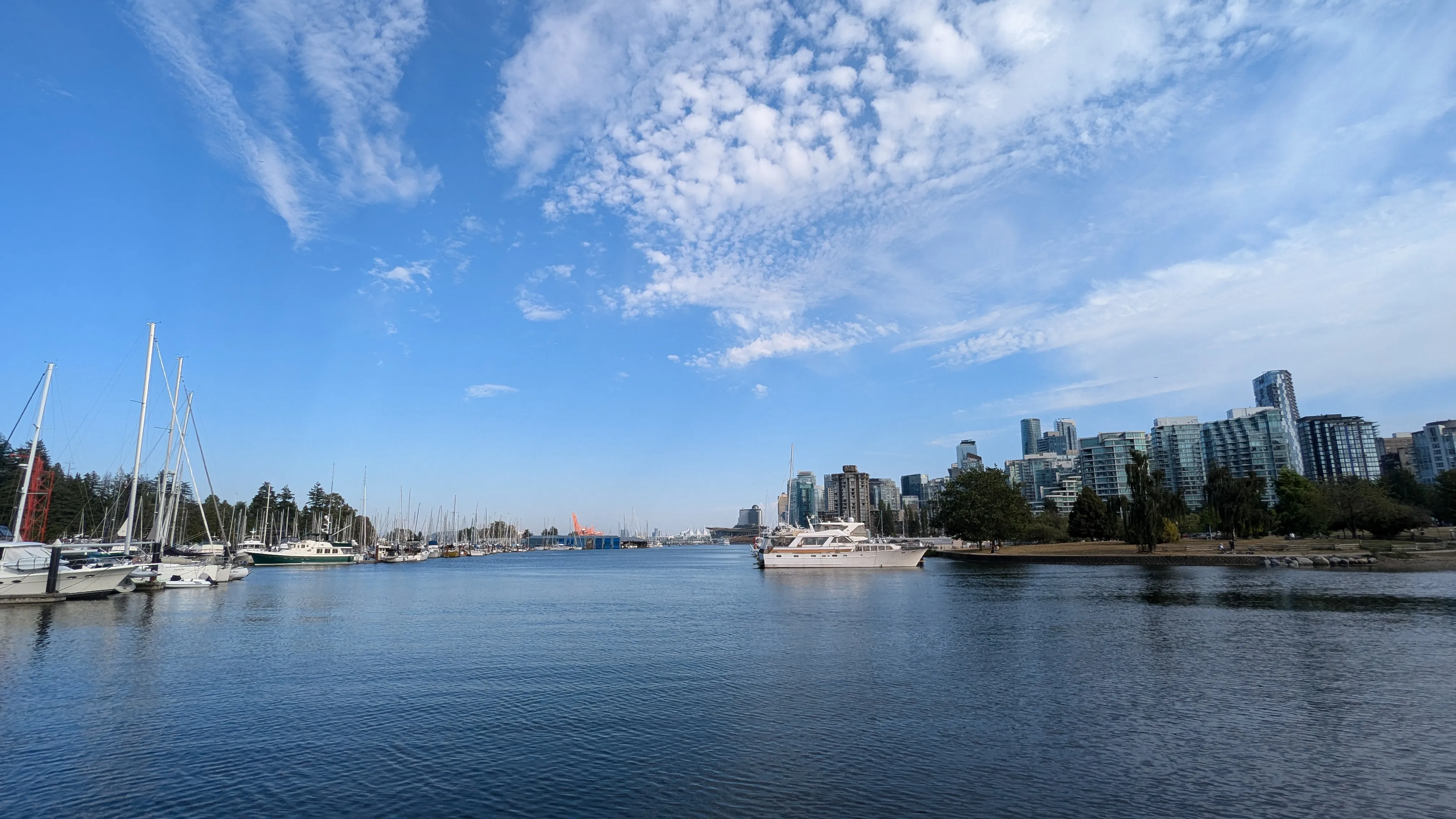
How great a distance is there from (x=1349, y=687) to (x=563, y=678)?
28.7 meters

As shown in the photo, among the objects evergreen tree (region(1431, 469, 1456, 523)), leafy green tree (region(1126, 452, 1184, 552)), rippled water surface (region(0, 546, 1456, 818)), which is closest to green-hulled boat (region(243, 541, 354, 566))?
rippled water surface (region(0, 546, 1456, 818))

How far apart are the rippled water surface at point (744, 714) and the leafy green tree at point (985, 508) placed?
92.7 metres

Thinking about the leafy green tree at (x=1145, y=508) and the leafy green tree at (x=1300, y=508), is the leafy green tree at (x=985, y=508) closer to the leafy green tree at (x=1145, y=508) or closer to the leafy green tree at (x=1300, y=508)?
the leafy green tree at (x=1145, y=508)

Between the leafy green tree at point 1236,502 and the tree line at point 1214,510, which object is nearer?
the tree line at point 1214,510

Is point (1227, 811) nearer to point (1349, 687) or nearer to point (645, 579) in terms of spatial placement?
point (1349, 687)

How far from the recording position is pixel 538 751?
2005 cm

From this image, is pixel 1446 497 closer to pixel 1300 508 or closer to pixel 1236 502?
pixel 1300 508

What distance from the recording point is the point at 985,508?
143 meters

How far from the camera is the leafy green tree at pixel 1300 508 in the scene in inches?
4313

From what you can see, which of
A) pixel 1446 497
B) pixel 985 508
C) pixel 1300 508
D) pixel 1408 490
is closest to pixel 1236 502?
pixel 1300 508

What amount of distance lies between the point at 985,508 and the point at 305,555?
130 meters

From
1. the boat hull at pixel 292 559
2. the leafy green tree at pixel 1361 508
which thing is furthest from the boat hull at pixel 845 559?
the boat hull at pixel 292 559

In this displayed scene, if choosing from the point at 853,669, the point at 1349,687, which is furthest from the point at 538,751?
the point at 1349,687

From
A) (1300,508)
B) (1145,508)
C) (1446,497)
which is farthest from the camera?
(1300,508)
